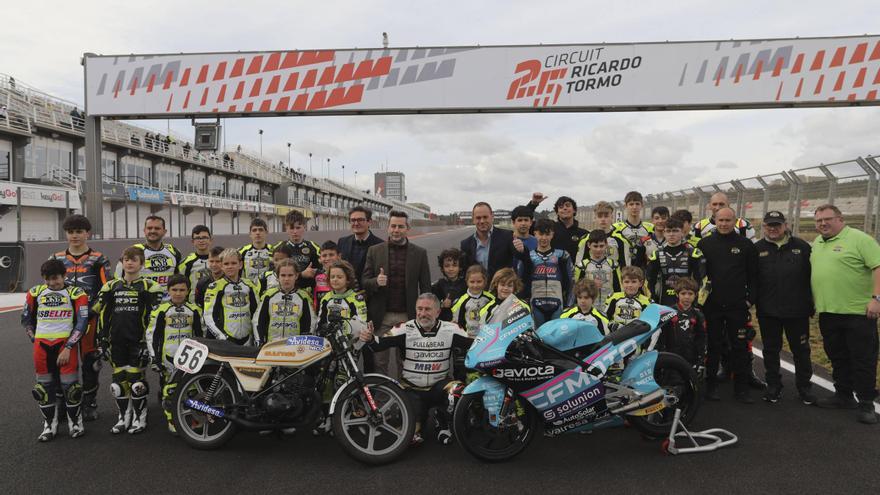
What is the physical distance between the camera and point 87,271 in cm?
491

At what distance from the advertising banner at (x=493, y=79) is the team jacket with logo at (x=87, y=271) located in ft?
33.5

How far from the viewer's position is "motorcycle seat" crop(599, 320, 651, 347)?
13.4 feet

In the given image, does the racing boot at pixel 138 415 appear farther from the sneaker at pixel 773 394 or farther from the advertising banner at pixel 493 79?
the advertising banner at pixel 493 79

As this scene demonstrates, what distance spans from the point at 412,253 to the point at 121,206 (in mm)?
42371

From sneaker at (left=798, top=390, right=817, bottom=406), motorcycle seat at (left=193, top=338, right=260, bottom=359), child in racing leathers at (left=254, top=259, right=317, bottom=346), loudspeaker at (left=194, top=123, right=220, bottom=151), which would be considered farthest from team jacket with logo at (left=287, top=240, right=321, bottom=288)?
loudspeaker at (left=194, top=123, right=220, bottom=151)

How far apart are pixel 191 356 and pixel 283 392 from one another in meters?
0.78

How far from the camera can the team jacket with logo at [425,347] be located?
432 cm

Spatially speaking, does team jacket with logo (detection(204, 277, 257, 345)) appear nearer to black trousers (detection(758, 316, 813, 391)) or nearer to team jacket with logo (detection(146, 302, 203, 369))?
team jacket with logo (detection(146, 302, 203, 369))

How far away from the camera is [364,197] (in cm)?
14325

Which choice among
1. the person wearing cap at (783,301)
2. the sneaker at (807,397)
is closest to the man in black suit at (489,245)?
the person wearing cap at (783,301)

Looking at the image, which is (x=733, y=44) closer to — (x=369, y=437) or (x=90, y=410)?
(x=369, y=437)

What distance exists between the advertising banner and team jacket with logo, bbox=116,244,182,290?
9.63 m

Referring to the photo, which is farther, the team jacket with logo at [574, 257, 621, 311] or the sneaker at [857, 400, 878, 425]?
the team jacket with logo at [574, 257, 621, 311]

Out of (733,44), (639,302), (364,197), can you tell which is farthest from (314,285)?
(364,197)
